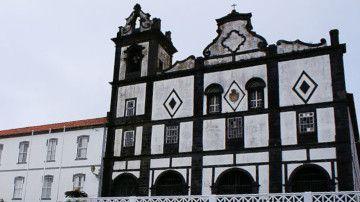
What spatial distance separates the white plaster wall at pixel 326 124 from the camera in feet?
81.8

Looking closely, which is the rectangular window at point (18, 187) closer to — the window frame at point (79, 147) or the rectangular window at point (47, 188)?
the rectangular window at point (47, 188)

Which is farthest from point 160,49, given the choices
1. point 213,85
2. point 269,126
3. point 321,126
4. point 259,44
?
point 321,126

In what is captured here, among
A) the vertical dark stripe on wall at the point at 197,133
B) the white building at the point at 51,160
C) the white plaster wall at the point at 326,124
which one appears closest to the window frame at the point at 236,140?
the vertical dark stripe on wall at the point at 197,133

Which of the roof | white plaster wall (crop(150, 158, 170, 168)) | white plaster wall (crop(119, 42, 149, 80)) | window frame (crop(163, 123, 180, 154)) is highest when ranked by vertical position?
white plaster wall (crop(119, 42, 149, 80))

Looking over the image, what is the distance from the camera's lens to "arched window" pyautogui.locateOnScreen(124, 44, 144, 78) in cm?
3312

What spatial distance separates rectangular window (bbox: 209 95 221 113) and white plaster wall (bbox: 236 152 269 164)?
356cm

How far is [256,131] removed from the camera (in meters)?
27.0

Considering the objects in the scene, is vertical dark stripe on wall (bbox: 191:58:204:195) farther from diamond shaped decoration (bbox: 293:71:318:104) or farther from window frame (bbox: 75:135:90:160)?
window frame (bbox: 75:135:90:160)

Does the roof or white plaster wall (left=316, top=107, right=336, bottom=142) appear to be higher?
the roof

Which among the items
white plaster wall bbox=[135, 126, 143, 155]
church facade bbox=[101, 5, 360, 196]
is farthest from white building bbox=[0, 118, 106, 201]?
white plaster wall bbox=[135, 126, 143, 155]

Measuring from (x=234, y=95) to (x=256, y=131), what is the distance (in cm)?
290

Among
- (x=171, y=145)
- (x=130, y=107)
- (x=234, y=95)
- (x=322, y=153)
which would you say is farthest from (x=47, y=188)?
(x=322, y=153)

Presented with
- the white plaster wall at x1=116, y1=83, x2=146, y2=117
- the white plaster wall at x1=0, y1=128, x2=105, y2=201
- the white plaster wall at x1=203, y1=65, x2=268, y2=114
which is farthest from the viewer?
the white plaster wall at x1=0, y1=128, x2=105, y2=201

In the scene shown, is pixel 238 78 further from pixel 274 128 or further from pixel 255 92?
pixel 274 128
